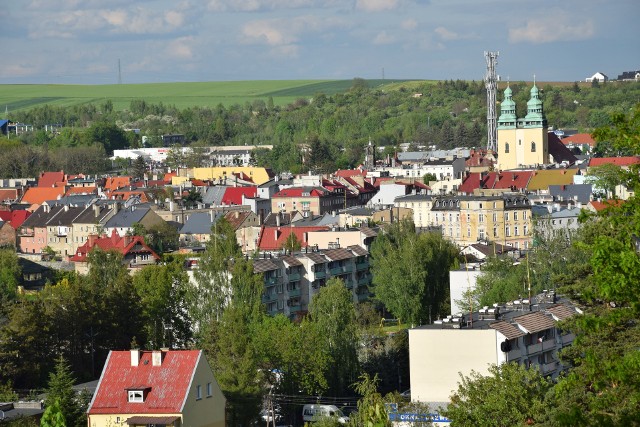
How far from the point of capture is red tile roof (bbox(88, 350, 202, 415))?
98.0 ft

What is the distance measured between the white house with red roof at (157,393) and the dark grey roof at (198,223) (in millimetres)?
46335

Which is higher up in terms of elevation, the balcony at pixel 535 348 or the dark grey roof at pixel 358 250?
the balcony at pixel 535 348

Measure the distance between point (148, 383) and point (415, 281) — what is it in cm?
2084

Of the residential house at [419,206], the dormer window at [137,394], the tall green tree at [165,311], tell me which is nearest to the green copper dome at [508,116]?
the residential house at [419,206]

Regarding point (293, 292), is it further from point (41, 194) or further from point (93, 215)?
point (41, 194)

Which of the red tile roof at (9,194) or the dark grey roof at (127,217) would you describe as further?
the red tile roof at (9,194)

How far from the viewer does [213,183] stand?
10375cm

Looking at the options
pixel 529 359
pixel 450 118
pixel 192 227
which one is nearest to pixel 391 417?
pixel 529 359

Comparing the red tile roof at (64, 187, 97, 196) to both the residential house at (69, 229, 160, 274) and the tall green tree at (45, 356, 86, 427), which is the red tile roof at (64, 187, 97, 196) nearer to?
the residential house at (69, 229, 160, 274)

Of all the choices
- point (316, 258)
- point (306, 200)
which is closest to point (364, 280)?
point (316, 258)

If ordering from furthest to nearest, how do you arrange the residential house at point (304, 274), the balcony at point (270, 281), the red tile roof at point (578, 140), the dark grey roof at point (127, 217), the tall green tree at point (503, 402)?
the red tile roof at point (578, 140) < the dark grey roof at point (127, 217) < the residential house at point (304, 274) < the balcony at point (270, 281) < the tall green tree at point (503, 402)

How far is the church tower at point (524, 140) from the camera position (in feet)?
340

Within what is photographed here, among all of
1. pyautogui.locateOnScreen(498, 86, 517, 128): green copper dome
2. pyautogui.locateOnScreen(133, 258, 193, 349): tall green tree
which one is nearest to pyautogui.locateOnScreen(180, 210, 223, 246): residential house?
pyautogui.locateOnScreen(133, 258, 193, 349): tall green tree

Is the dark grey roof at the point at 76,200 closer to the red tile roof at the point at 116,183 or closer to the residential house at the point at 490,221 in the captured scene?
the red tile roof at the point at 116,183
